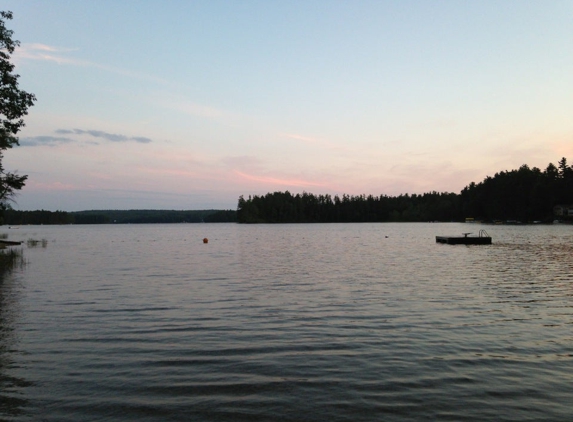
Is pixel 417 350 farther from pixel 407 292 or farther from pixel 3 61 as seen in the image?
pixel 3 61

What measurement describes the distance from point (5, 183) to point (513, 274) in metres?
47.8

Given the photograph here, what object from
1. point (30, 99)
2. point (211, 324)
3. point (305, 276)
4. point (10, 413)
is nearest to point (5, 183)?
point (30, 99)

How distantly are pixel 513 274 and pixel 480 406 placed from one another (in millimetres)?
25431

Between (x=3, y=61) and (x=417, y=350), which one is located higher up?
(x=3, y=61)

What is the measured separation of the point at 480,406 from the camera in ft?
28.6

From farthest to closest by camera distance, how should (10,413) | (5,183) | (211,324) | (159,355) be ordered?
(5,183) → (211,324) → (159,355) → (10,413)

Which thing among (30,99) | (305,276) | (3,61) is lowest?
(305,276)

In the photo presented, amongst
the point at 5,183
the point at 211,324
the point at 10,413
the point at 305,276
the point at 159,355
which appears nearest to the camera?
the point at 10,413

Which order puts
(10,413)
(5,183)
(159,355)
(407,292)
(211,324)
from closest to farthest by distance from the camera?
(10,413)
(159,355)
(211,324)
(407,292)
(5,183)

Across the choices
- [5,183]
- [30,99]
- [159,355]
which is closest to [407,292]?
[159,355]

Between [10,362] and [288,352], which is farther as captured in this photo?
[288,352]

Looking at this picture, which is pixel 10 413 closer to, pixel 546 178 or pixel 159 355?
pixel 159 355

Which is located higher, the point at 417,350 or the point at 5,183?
the point at 5,183

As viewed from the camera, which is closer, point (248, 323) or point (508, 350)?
point (508, 350)
